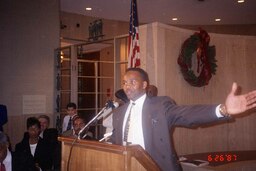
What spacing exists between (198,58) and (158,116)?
2225 millimetres

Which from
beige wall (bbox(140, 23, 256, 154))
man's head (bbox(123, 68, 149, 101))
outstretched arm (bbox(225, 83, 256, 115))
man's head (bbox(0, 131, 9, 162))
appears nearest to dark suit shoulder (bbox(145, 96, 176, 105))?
man's head (bbox(123, 68, 149, 101))

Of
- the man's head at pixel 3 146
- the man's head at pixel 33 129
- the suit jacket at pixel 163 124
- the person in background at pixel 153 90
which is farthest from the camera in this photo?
the man's head at pixel 33 129

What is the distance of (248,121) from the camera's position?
4.86 m

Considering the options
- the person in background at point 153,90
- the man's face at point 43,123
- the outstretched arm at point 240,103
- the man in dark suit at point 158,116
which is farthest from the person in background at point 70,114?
the outstretched arm at point 240,103

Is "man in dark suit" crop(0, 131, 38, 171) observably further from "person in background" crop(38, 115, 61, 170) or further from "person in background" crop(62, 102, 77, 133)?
"person in background" crop(62, 102, 77, 133)

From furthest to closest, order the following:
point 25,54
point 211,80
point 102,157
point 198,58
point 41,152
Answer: point 25,54 < point 211,80 < point 41,152 < point 198,58 < point 102,157

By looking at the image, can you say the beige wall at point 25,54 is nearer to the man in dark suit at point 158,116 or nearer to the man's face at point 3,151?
the man's face at point 3,151

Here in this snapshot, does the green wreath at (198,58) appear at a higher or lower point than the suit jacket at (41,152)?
higher

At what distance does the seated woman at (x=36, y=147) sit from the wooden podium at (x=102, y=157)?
2437mm

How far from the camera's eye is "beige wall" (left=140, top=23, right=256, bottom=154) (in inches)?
165

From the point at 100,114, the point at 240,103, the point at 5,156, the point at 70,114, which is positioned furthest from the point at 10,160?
the point at 70,114

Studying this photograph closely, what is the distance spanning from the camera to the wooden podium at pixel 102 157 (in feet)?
5.72

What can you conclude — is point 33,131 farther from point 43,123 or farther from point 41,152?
point 43,123

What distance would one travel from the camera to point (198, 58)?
4.39 meters
